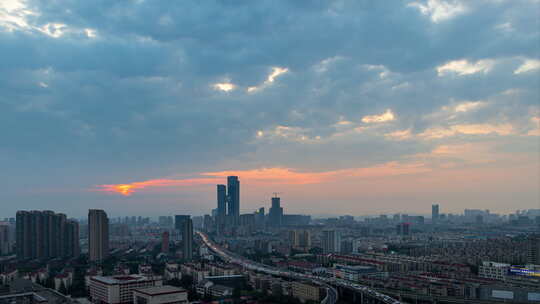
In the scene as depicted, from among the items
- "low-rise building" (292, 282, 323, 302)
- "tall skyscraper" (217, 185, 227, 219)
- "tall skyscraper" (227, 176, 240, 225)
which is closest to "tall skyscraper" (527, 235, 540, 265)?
"low-rise building" (292, 282, 323, 302)

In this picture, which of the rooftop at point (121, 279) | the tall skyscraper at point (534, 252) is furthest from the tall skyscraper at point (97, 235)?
the tall skyscraper at point (534, 252)

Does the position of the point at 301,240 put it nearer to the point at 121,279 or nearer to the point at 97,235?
the point at 97,235

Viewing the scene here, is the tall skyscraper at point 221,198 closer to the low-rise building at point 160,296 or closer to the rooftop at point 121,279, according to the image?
the rooftop at point 121,279

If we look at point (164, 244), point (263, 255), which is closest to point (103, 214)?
point (164, 244)

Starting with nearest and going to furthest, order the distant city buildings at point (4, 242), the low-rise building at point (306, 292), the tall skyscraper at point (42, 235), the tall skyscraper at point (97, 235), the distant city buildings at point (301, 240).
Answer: the low-rise building at point (306, 292) < the tall skyscraper at point (97, 235) < the tall skyscraper at point (42, 235) < the distant city buildings at point (4, 242) < the distant city buildings at point (301, 240)

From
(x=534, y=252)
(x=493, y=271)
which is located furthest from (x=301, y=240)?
(x=493, y=271)
